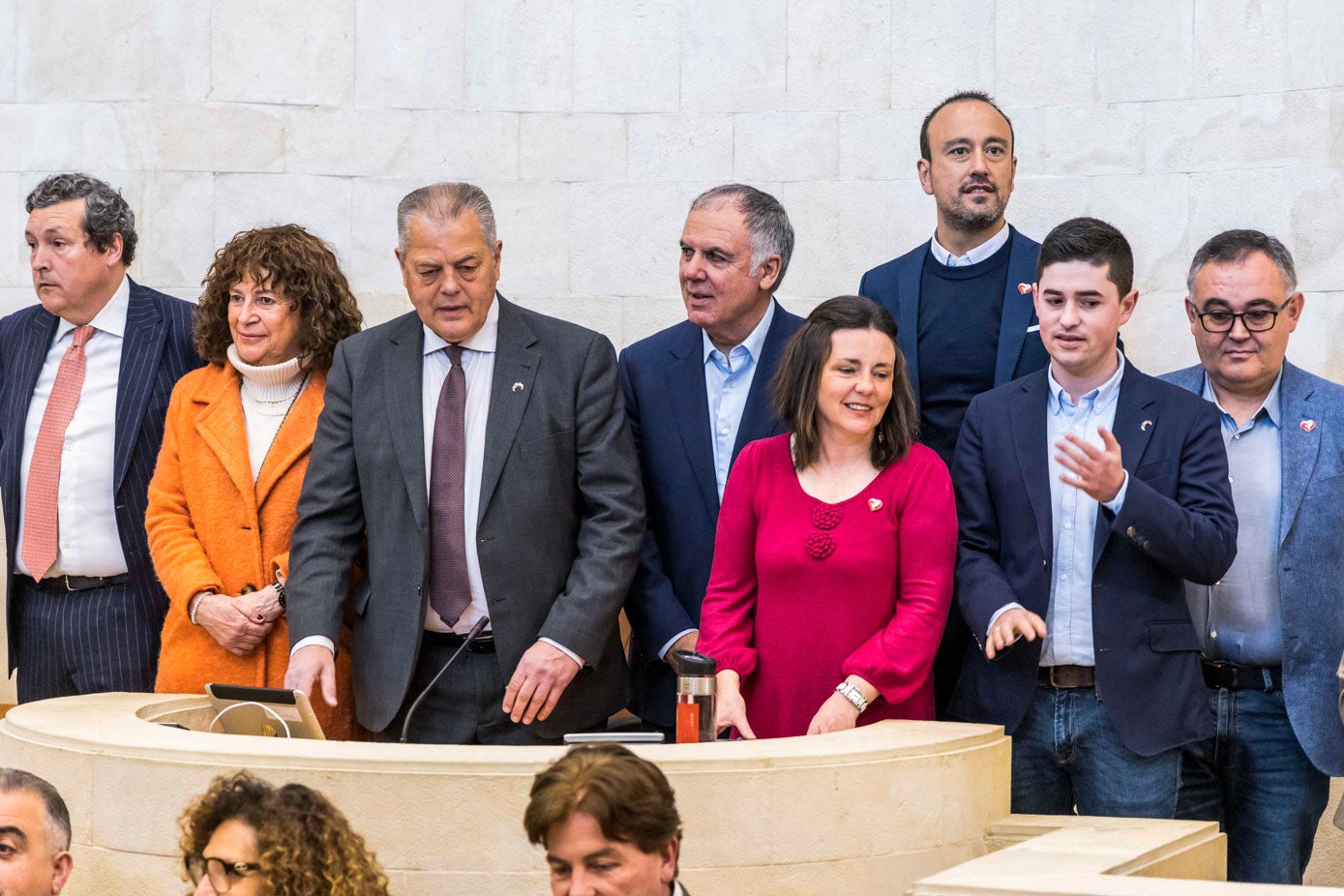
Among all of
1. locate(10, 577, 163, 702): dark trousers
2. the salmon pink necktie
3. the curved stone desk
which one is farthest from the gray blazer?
the salmon pink necktie

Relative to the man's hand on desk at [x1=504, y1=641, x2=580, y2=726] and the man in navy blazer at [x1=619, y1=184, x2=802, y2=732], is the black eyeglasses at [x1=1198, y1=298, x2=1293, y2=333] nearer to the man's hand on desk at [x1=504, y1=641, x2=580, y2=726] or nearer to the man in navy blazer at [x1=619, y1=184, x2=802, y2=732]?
the man in navy blazer at [x1=619, y1=184, x2=802, y2=732]

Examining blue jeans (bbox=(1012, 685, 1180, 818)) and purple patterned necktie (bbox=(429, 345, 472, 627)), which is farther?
purple patterned necktie (bbox=(429, 345, 472, 627))

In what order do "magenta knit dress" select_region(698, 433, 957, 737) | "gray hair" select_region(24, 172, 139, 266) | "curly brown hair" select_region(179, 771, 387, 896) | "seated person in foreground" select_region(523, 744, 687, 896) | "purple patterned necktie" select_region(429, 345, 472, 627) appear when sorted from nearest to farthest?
"seated person in foreground" select_region(523, 744, 687, 896)
"curly brown hair" select_region(179, 771, 387, 896)
"magenta knit dress" select_region(698, 433, 957, 737)
"purple patterned necktie" select_region(429, 345, 472, 627)
"gray hair" select_region(24, 172, 139, 266)

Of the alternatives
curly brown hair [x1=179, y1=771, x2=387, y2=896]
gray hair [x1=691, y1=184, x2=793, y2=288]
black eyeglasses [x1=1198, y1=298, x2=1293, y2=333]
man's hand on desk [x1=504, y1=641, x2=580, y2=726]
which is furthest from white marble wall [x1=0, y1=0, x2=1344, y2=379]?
curly brown hair [x1=179, y1=771, x2=387, y2=896]

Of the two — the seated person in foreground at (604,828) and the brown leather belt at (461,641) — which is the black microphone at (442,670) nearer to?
the brown leather belt at (461,641)

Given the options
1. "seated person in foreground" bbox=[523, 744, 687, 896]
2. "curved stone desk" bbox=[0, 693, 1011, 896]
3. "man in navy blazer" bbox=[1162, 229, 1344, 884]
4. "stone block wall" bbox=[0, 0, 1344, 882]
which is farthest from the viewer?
"stone block wall" bbox=[0, 0, 1344, 882]

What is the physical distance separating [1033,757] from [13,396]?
296cm

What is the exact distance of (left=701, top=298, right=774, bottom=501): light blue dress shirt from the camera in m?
4.66

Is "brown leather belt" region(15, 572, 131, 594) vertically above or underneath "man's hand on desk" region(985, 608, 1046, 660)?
above

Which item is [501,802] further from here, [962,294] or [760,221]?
[962,294]

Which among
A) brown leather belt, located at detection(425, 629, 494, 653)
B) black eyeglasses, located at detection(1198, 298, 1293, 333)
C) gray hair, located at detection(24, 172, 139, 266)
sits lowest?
brown leather belt, located at detection(425, 629, 494, 653)

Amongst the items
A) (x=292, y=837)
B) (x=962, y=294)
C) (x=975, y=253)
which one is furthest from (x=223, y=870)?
(x=975, y=253)

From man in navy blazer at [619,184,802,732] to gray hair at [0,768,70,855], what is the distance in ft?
4.90

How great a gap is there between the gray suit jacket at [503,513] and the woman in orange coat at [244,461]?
0.67 feet
